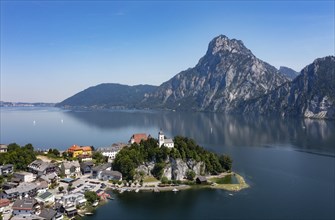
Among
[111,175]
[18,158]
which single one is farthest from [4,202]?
[18,158]

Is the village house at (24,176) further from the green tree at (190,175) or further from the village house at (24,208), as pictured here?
the green tree at (190,175)

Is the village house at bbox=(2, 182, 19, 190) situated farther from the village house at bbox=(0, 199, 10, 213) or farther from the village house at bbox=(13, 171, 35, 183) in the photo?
the village house at bbox=(0, 199, 10, 213)

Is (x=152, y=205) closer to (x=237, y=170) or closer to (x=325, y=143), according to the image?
(x=237, y=170)

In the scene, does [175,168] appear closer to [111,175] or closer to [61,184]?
[111,175]

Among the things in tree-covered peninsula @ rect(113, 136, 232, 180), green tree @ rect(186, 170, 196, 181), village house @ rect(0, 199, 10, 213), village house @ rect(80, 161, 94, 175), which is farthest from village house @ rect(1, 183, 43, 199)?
green tree @ rect(186, 170, 196, 181)

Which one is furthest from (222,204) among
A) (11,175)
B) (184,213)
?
(11,175)

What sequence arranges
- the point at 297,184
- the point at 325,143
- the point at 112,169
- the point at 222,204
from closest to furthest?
the point at 222,204 → the point at 297,184 → the point at 112,169 → the point at 325,143
